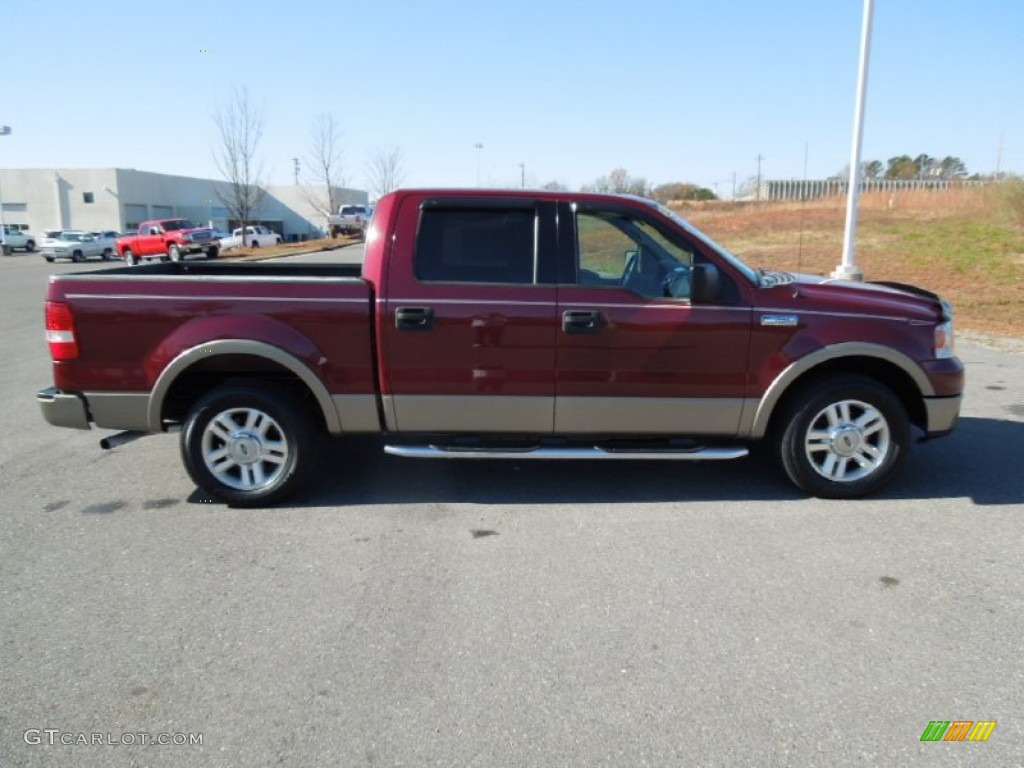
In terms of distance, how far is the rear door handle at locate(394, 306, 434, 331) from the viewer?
436 centimetres

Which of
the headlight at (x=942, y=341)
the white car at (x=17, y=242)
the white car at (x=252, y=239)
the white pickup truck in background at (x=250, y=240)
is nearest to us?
the headlight at (x=942, y=341)

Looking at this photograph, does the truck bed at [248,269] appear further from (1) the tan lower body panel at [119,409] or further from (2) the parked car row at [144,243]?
(2) the parked car row at [144,243]

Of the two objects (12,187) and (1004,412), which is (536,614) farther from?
(12,187)

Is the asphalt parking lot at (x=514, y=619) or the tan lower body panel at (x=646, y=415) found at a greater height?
the tan lower body panel at (x=646, y=415)

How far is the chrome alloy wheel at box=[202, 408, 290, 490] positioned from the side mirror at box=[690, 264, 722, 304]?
275 cm

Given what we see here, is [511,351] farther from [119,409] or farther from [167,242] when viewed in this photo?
[167,242]

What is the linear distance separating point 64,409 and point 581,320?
3.30m

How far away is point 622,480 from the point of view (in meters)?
5.07

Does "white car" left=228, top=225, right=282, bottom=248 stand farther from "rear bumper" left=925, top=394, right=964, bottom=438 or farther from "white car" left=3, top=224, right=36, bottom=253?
"rear bumper" left=925, top=394, right=964, bottom=438

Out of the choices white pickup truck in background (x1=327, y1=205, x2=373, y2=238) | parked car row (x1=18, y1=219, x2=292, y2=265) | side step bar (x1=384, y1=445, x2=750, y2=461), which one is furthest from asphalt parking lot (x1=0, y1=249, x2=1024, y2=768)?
white pickup truck in background (x1=327, y1=205, x2=373, y2=238)

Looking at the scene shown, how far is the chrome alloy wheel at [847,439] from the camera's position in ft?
15.0

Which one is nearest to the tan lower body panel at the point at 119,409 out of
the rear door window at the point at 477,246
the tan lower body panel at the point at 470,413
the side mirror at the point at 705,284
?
the tan lower body panel at the point at 470,413

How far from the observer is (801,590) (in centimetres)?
352

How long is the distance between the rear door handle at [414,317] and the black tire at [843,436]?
239cm
